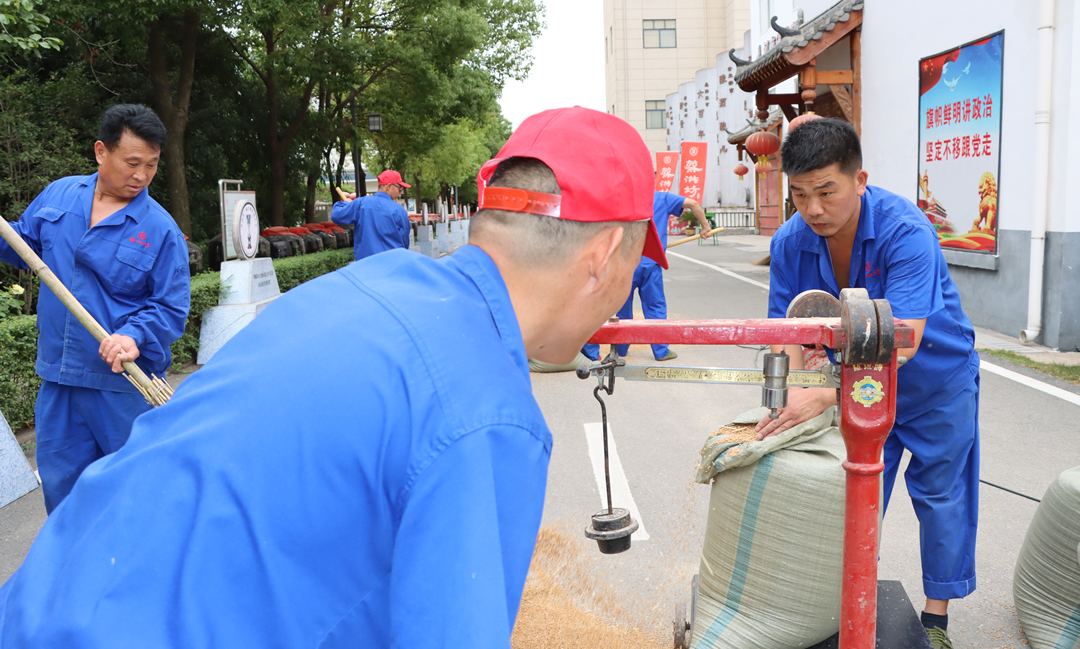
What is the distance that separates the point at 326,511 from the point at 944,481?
8.03 feet

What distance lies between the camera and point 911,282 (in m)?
2.41

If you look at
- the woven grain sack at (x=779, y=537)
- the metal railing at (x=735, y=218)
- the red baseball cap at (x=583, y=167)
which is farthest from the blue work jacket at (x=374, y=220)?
the metal railing at (x=735, y=218)

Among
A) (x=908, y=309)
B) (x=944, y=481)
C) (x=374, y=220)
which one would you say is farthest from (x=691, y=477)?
(x=374, y=220)

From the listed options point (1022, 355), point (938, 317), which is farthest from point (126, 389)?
point (1022, 355)

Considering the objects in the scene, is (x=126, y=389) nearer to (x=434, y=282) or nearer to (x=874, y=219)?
(x=434, y=282)

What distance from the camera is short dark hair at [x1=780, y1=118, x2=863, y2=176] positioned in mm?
2412

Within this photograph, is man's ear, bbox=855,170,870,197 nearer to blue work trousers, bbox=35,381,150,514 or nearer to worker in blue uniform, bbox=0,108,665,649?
worker in blue uniform, bbox=0,108,665,649

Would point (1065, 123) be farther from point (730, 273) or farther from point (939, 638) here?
point (730, 273)

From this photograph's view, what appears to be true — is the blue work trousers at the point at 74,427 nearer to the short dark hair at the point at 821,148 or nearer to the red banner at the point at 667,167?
the short dark hair at the point at 821,148

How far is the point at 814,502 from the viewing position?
251cm

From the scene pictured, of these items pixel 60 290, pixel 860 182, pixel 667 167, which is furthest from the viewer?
pixel 667 167

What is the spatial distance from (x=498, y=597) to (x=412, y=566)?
9 centimetres

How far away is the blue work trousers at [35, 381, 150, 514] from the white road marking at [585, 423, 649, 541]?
199 centimetres

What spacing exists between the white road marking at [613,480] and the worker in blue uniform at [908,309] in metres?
1.29
